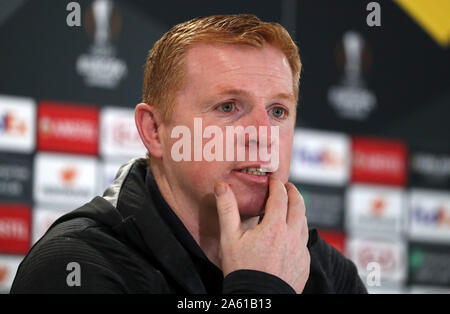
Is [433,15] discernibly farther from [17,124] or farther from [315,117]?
[17,124]

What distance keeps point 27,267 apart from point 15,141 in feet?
7.27

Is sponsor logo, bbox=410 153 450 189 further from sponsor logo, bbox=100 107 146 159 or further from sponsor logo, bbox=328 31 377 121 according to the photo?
sponsor logo, bbox=100 107 146 159

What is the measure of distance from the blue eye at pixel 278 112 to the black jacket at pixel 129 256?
1.06ft

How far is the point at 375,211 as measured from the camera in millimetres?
4184

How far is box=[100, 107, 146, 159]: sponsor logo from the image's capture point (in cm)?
365

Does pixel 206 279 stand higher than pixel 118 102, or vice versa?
pixel 118 102

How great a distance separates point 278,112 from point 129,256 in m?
0.45

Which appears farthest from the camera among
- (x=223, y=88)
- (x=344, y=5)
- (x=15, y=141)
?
(x=344, y=5)

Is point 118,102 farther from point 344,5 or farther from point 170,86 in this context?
point 170,86

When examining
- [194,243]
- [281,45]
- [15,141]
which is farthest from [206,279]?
[15,141]

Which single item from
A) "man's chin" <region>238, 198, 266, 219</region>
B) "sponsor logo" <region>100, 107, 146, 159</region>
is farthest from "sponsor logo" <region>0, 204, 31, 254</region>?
"man's chin" <region>238, 198, 266, 219</region>

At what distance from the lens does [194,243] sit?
4.97 ft

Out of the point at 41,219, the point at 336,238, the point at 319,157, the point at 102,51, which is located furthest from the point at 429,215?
the point at 41,219

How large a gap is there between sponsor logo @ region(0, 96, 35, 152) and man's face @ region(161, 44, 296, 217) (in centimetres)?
212
